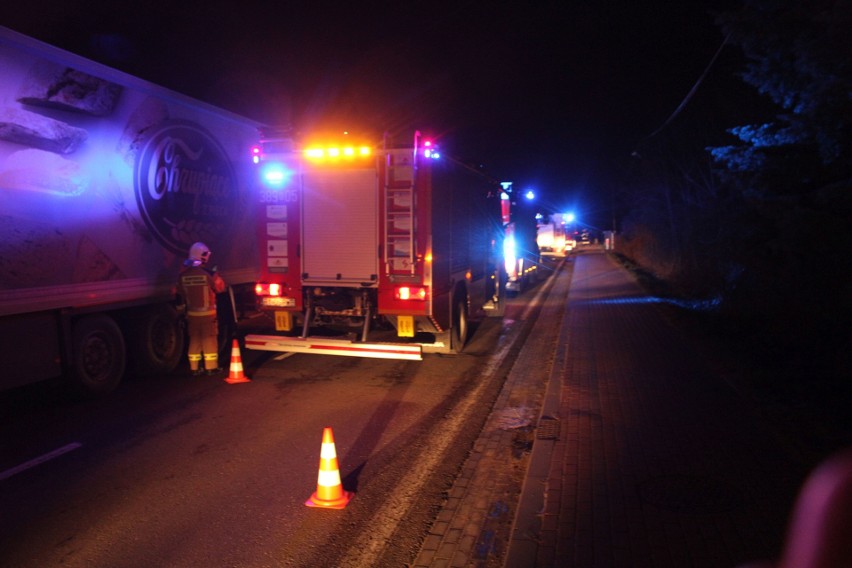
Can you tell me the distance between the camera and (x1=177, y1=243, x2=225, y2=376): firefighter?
8.91 m

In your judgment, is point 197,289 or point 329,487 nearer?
point 329,487

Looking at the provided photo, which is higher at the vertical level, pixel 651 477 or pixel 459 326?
pixel 459 326

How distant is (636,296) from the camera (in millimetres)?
19375

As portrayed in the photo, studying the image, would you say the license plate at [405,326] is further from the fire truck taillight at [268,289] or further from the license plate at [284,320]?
the fire truck taillight at [268,289]

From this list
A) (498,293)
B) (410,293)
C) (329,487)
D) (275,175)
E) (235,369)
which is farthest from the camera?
(498,293)

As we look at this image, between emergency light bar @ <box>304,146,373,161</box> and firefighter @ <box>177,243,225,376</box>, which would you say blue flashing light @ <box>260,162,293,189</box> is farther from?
firefighter @ <box>177,243,225,376</box>

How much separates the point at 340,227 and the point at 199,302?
230 cm

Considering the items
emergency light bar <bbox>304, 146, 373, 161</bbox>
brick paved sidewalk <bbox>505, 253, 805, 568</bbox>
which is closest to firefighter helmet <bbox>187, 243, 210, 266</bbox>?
emergency light bar <bbox>304, 146, 373, 161</bbox>

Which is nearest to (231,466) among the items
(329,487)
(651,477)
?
(329,487)

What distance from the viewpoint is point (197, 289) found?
8.93 meters

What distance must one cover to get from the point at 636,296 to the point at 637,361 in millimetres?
10191

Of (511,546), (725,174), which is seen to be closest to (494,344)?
(725,174)

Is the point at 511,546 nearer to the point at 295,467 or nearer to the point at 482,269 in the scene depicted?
the point at 295,467

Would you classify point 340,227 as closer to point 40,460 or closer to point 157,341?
point 157,341
